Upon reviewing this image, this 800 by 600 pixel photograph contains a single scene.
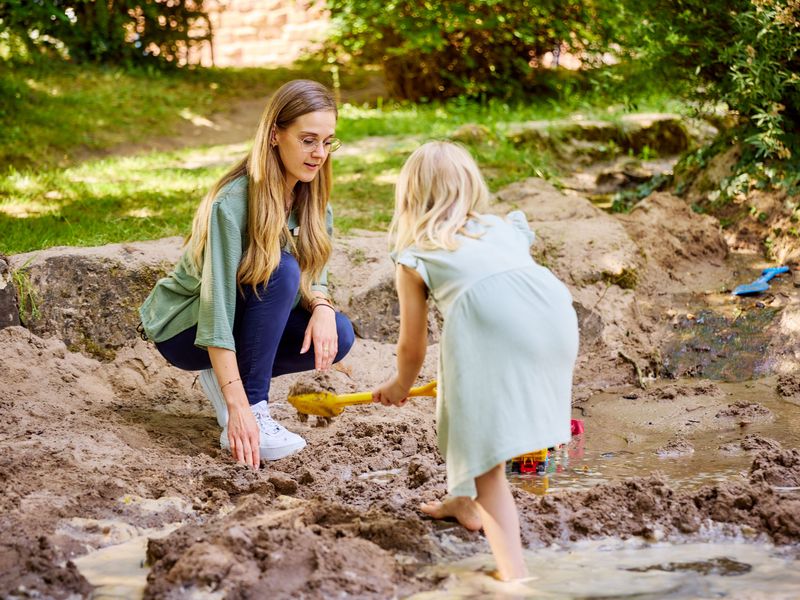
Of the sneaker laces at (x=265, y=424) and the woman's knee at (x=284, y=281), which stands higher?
the woman's knee at (x=284, y=281)

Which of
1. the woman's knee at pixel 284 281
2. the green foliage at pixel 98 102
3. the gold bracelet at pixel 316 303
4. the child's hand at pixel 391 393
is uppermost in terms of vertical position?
the green foliage at pixel 98 102

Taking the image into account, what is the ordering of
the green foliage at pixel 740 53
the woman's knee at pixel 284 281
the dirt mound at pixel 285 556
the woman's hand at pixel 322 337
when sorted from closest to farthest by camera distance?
the dirt mound at pixel 285 556
the woman's knee at pixel 284 281
the woman's hand at pixel 322 337
the green foliage at pixel 740 53

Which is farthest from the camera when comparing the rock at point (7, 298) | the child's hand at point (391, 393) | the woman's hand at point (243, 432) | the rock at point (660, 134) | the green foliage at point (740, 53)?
the rock at point (660, 134)

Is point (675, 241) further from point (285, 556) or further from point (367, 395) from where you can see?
point (285, 556)

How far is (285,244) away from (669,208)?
3090 millimetres

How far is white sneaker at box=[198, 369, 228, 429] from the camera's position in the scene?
3.40m

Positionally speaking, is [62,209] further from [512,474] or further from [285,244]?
[512,474]

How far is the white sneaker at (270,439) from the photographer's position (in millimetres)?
3252

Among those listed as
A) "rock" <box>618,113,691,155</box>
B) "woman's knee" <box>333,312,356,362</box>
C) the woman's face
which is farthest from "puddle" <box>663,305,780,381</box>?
"rock" <box>618,113,691,155</box>

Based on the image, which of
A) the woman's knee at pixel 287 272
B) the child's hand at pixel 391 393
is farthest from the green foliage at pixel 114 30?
the child's hand at pixel 391 393

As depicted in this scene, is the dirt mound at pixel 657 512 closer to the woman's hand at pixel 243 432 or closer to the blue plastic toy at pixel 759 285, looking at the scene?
the woman's hand at pixel 243 432

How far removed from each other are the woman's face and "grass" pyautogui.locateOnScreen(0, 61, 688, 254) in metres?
1.59

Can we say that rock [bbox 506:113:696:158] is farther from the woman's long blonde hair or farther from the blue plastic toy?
the woman's long blonde hair

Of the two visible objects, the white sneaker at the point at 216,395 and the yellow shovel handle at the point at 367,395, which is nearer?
the yellow shovel handle at the point at 367,395
